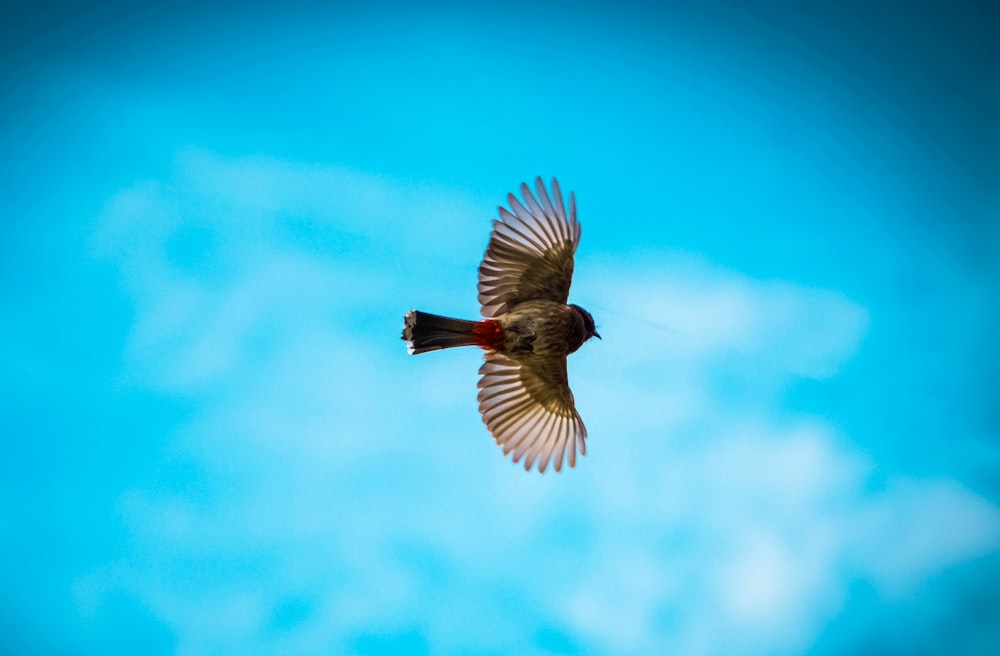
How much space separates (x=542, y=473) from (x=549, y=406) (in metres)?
0.56

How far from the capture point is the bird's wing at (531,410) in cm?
589

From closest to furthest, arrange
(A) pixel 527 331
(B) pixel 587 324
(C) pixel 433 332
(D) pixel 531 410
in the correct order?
(C) pixel 433 332 → (A) pixel 527 331 → (B) pixel 587 324 → (D) pixel 531 410

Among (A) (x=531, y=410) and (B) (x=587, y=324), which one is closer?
(B) (x=587, y=324)

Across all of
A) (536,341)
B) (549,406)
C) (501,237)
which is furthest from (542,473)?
(501,237)

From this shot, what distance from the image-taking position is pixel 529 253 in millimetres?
5430

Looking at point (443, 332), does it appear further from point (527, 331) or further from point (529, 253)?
point (529, 253)

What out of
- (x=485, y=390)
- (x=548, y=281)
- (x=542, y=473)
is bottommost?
(x=542, y=473)

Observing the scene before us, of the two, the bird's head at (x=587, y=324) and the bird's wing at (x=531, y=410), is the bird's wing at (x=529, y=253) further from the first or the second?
the bird's wing at (x=531, y=410)

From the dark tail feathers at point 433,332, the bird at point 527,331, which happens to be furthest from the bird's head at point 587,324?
the dark tail feathers at point 433,332

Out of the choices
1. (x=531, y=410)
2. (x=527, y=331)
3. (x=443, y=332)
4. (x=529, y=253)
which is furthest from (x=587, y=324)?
(x=443, y=332)

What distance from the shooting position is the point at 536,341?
18.1 feet

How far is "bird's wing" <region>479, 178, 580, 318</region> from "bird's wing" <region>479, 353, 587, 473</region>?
0.56 metres

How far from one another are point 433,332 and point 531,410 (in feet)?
4.65

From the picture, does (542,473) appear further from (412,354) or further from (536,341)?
(412,354)
